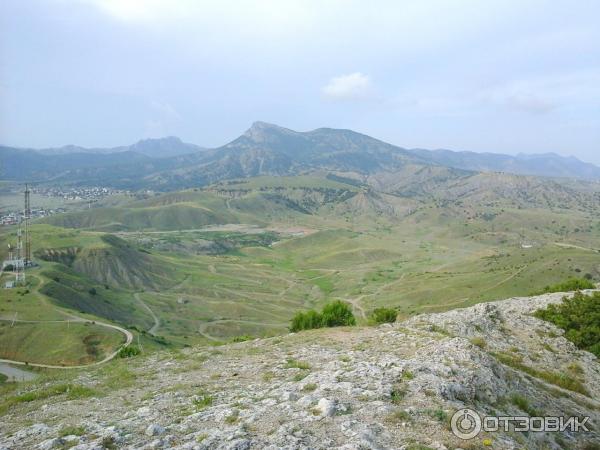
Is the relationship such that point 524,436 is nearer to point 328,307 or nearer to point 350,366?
point 350,366

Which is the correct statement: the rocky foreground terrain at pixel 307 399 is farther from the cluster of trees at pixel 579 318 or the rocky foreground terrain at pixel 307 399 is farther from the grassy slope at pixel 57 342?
the grassy slope at pixel 57 342

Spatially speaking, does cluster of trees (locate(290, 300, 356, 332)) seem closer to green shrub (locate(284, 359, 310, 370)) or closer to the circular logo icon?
green shrub (locate(284, 359, 310, 370))

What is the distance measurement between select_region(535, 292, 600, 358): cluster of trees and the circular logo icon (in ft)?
76.7

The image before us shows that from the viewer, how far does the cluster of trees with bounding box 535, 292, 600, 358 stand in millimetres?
31250

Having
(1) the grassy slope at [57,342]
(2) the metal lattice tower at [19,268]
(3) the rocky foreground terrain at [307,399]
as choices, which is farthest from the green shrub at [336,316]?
(2) the metal lattice tower at [19,268]

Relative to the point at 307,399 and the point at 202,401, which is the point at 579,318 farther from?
the point at 202,401

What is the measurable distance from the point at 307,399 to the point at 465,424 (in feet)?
15.9

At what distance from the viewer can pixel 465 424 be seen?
12.6m

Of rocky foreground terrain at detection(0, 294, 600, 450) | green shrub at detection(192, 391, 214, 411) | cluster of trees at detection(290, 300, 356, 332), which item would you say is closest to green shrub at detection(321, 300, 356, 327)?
cluster of trees at detection(290, 300, 356, 332)

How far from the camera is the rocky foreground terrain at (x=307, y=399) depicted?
12.1 metres

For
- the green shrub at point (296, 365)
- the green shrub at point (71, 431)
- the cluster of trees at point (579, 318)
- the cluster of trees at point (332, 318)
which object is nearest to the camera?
the green shrub at point (71, 431)

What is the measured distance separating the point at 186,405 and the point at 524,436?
1114cm

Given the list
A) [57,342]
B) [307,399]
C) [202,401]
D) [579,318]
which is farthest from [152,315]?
[307,399]

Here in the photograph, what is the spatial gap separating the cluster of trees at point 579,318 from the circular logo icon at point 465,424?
23383mm
